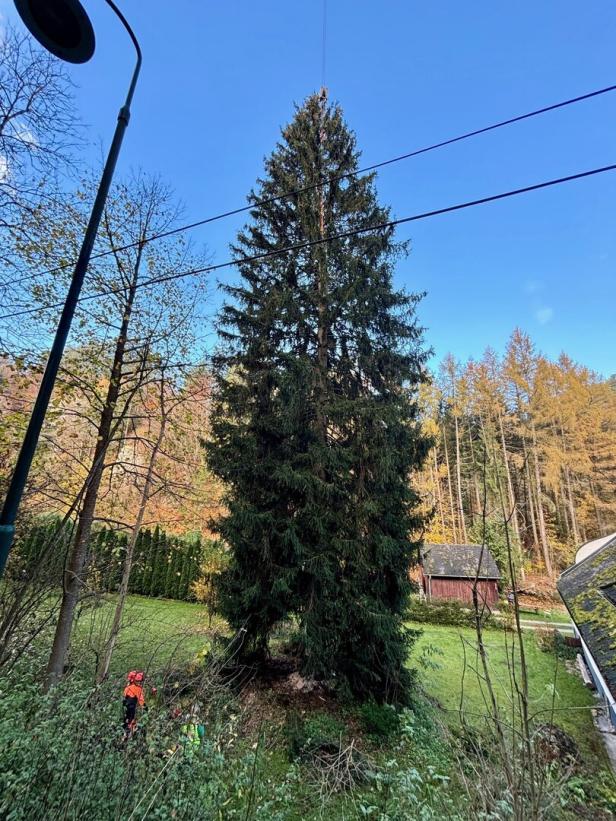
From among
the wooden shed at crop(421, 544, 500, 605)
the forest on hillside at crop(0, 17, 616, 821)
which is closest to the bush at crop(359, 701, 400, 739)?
the forest on hillside at crop(0, 17, 616, 821)

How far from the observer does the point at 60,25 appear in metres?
2.06

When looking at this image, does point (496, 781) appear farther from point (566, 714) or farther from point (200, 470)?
point (566, 714)

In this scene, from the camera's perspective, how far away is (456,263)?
1288cm

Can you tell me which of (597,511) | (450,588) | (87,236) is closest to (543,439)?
(597,511)

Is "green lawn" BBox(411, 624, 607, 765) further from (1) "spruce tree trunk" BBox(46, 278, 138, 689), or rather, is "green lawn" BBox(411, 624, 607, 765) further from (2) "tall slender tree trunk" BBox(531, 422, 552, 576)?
(2) "tall slender tree trunk" BBox(531, 422, 552, 576)

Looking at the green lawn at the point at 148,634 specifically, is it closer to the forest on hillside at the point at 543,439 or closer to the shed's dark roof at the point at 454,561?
the shed's dark roof at the point at 454,561

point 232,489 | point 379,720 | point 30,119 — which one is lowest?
point 379,720

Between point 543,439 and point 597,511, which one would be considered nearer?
point 597,511

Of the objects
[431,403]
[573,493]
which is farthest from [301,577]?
[573,493]

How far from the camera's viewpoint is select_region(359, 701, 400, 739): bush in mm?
5934

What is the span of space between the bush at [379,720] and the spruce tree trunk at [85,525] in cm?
477

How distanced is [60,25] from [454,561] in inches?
875

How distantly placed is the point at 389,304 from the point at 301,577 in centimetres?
619

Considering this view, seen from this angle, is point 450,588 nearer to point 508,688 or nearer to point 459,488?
point 459,488
